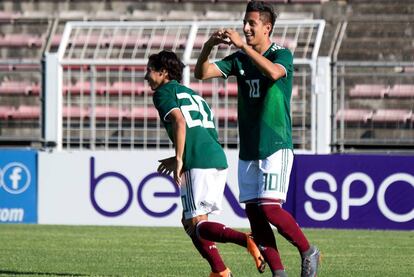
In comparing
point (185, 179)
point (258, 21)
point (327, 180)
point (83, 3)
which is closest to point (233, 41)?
point (258, 21)

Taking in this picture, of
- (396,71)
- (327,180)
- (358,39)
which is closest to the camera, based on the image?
(327,180)

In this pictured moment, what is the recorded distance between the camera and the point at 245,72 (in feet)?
27.2

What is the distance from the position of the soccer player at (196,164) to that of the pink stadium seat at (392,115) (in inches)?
274

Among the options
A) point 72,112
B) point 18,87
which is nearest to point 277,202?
point 72,112

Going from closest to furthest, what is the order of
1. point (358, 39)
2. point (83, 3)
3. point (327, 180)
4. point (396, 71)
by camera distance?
point (327, 180) → point (396, 71) → point (358, 39) → point (83, 3)

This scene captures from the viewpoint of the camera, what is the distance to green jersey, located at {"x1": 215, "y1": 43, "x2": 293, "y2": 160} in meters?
8.20

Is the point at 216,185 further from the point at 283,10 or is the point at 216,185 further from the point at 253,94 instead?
the point at 283,10

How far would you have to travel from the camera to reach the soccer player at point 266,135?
8148 millimetres

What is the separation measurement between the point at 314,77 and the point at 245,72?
23.0ft

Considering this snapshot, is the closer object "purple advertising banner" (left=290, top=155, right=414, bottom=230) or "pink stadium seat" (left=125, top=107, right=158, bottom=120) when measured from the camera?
"purple advertising banner" (left=290, top=155, right=414, bottom=230)

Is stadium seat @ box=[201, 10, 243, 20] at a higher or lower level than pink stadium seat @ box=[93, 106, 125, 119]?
higher

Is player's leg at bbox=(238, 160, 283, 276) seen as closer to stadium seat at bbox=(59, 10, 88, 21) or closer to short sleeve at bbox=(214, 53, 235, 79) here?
short sleeve at bbox=(214, 53, 235, 79)

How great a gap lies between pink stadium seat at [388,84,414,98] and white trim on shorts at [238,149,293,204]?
24.4 feet

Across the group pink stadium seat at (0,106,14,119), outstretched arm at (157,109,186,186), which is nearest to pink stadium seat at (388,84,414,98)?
pink stadium seat at (0,106,14,119)
